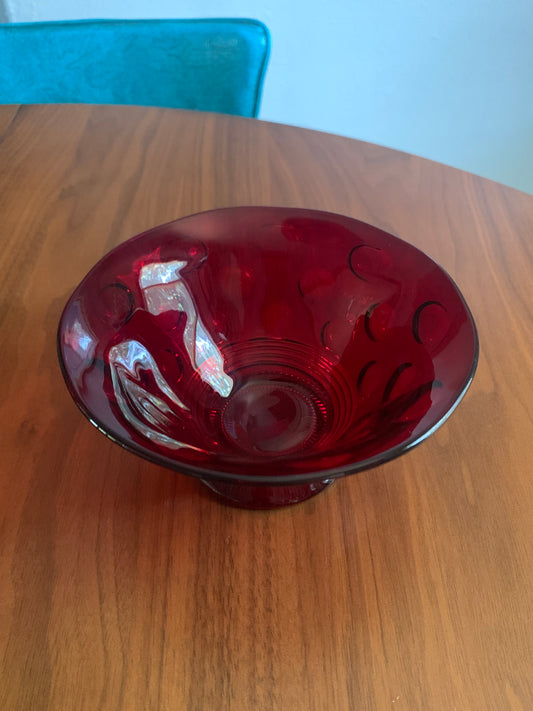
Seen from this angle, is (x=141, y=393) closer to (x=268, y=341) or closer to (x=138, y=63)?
(x=268, y=341)

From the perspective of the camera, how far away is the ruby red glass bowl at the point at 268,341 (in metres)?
0.37

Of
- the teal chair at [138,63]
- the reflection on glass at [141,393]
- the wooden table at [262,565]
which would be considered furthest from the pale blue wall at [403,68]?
the reflection on glass at [141,393]

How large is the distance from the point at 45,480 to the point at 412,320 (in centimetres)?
28

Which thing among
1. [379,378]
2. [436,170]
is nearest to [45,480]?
[379,378]

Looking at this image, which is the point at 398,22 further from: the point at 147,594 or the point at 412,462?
the point at 147,594

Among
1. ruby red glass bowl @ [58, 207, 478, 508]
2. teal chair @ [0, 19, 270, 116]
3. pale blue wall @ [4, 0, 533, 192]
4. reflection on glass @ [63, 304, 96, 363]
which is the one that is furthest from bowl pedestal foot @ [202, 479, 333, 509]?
pale blue wall @ [4, 0, 533, 192]

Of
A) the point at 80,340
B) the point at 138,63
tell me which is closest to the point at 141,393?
the point at 80,340

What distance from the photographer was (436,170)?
0.73 metres

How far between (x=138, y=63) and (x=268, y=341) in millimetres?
579

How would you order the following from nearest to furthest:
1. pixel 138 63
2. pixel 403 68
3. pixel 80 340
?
pixel 80 340, pixel 138 63, pixel 403 68

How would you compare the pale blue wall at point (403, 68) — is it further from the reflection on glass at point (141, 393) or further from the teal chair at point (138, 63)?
the reflection on glass at point (141, 393)

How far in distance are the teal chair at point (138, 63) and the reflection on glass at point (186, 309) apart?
51 cm

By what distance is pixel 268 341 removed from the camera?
0.50 m

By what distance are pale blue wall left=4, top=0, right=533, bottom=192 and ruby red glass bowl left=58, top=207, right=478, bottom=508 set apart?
1.03m
